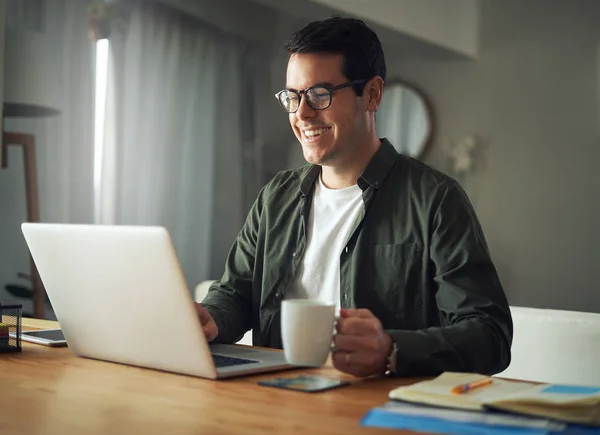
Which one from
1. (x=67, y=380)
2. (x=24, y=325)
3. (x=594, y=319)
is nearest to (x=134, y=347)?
(x=67, y=380)

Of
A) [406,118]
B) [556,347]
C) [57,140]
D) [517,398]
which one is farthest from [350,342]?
[406,118]

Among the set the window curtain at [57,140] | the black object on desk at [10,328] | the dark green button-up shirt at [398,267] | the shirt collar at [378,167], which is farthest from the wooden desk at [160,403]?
the window curtain at [57,140]

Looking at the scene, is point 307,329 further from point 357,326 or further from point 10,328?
point 10,328

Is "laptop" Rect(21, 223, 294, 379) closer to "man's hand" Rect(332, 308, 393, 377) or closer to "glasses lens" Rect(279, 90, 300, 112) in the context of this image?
"man's hand" Rect(332, 308, 393, 377)

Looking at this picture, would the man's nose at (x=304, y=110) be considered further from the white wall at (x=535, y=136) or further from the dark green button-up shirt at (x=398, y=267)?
the white wall at (x=535, y=136)

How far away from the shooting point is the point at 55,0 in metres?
3.36

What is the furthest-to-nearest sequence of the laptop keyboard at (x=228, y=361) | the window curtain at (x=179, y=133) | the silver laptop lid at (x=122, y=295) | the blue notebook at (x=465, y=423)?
the window curtain at (x=179, y=133)
the laptop keyboard at (x=228, y=361)
the silver laptop lid at (x=122, y=295)
the blue notebook at (x=465, y=423)

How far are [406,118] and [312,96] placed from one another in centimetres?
216

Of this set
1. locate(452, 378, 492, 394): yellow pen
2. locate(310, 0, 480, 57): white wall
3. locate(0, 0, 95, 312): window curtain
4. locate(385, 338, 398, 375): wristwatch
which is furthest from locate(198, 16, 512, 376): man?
locate(310, 0, 480, 57): white wall

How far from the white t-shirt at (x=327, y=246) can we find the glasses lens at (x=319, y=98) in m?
0.20

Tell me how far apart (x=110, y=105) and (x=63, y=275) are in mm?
2423

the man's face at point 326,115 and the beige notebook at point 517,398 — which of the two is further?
the man's face at point 326,115

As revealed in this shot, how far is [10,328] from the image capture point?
5.11ft

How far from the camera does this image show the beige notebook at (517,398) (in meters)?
0.88
